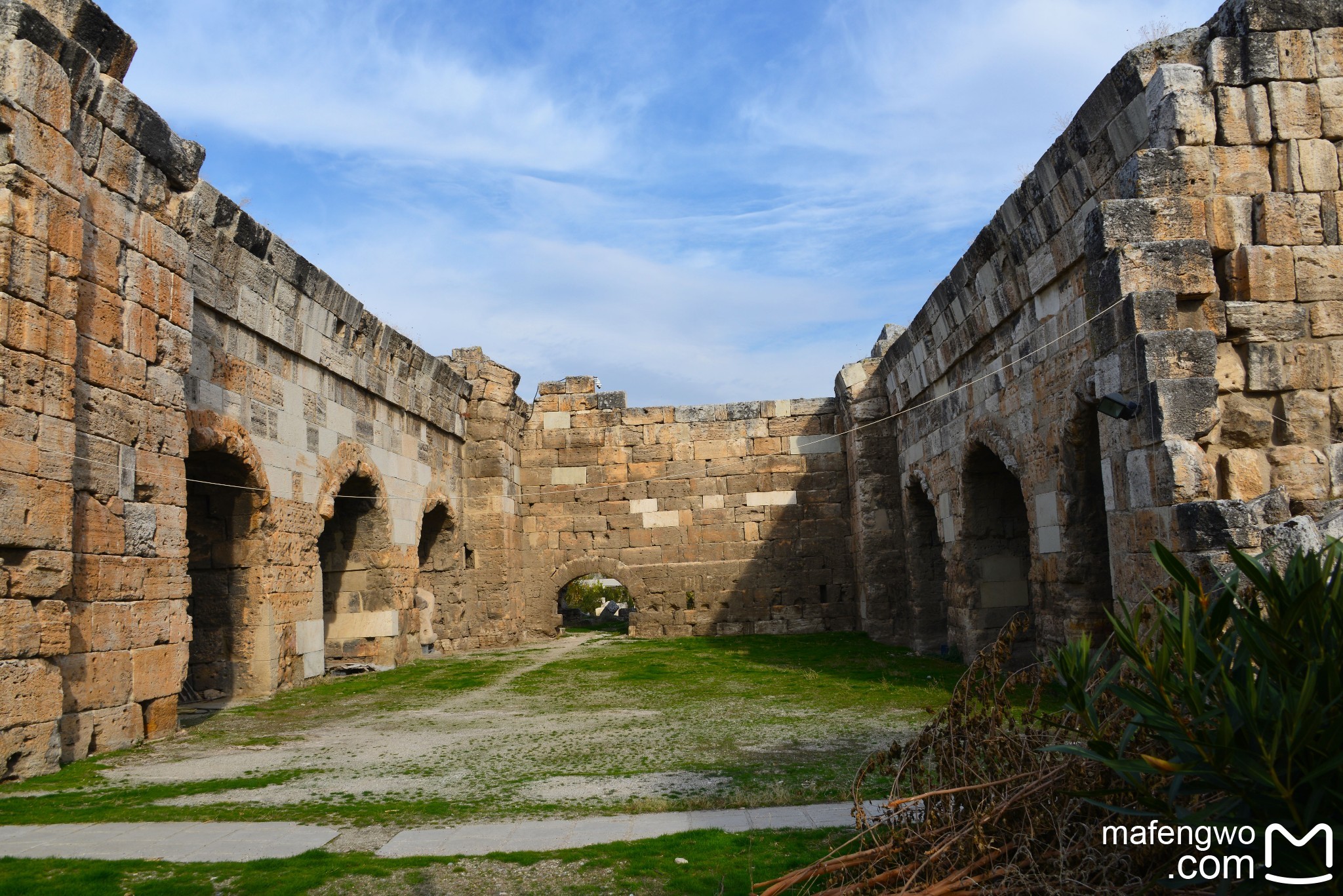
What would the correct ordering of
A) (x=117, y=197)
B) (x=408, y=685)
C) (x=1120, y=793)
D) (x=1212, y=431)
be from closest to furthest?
(x=1120, y=793), (x=1212, y=431), (x=117, y=197), (x=408, y=685)

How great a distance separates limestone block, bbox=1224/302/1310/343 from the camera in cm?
676

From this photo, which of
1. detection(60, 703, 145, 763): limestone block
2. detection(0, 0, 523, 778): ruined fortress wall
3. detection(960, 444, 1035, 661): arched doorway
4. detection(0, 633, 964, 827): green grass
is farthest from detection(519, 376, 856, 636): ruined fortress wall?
detection(60, 703, 145, 763): limestone block

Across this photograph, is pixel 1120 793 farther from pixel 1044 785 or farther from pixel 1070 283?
pixel 1070 283

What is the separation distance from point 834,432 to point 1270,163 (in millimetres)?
10907

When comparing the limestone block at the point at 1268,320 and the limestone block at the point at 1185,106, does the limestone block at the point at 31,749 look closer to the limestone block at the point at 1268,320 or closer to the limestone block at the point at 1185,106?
the limestone block at the point at 1268,320

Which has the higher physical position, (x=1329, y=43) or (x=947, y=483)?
(x=1329, y=43)

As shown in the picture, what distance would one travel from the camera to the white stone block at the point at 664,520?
1755 centimetres

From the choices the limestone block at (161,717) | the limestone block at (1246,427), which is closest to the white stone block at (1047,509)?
the limestone block at (1246,427)

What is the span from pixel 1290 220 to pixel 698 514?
11.7 m

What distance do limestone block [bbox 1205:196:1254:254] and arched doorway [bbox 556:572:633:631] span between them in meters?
11.9

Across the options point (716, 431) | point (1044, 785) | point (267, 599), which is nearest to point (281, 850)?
point (1044, 785)

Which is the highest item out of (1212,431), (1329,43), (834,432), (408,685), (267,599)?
(1329,43)

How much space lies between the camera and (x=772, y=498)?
17.4m

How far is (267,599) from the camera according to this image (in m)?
10.1
